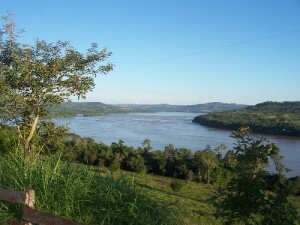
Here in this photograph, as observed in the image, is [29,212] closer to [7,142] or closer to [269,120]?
[7,142]

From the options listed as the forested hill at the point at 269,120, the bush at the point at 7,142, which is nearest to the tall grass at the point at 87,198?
the bush at the point at 7,142

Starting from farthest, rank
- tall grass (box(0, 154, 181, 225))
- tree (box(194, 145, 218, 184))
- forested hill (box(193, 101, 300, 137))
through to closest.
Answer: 1. forested hill (box(193, 101, 300, 137))
2. tree (box(194, 145, 218, 184))
3. tall grass (box(0, 154, 181, 225))

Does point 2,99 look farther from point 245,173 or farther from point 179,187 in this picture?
point 179,187

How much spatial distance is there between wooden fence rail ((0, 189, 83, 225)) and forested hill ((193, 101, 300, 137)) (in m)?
47.6

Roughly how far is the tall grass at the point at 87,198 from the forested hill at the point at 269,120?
4642 centimetres

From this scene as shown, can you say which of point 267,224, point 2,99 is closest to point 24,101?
point 2,99

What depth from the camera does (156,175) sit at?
43.9m

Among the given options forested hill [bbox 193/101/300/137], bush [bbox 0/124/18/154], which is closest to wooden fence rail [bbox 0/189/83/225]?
bush [bbox 0/124/18/154]

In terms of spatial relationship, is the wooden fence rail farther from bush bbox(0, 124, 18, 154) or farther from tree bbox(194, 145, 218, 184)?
tree bbox(194, 145, 218, 184)

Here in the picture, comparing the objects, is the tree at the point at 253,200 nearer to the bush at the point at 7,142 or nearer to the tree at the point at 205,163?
the bush at the point at 7,142

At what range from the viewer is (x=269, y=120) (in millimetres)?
80000

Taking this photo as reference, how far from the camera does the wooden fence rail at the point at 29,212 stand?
9.75ft

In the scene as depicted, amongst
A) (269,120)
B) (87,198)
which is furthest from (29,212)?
(269,120)

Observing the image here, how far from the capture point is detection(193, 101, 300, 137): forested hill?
71.2 meters
